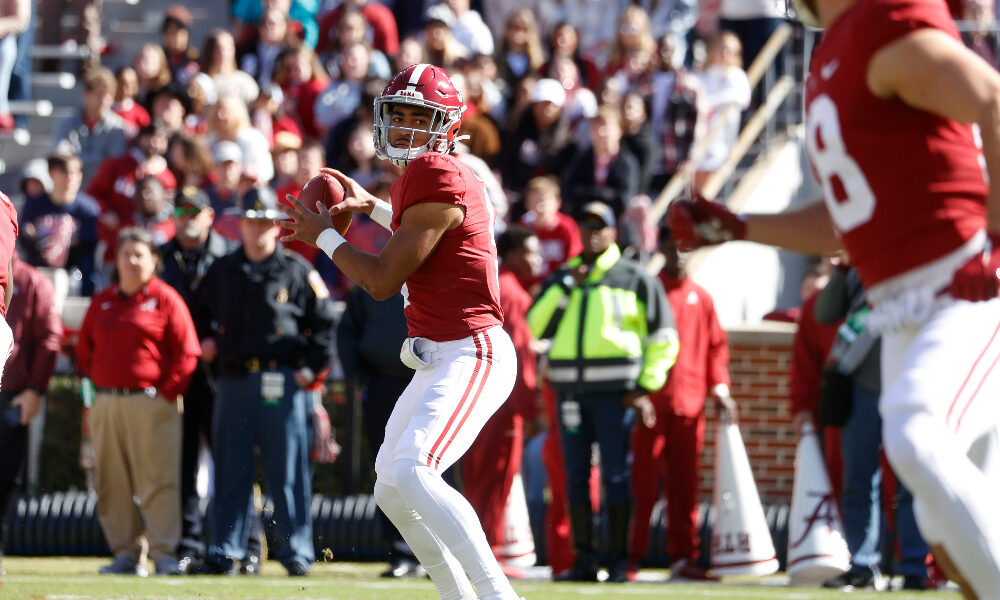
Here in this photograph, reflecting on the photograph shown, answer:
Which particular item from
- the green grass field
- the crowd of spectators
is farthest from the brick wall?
the green grass field

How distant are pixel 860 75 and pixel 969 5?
35.1ft

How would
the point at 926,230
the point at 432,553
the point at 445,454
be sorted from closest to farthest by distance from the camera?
the point at 926,230, the point at 445,454, the point at 432,553

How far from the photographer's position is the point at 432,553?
5.59 m

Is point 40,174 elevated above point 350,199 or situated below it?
above

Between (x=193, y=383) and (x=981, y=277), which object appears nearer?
(x=981, y=277)

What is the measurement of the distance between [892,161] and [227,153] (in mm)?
8532

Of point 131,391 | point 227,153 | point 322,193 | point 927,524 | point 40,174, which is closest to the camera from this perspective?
point 927,524

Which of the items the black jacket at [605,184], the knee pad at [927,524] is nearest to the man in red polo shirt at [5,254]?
the knee pad at [927,524]

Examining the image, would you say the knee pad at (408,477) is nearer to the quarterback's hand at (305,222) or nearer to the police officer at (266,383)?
the quarterback's hand at (305,222)

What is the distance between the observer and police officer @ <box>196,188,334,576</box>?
9.38 m

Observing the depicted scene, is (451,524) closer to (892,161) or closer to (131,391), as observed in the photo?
(892,161)

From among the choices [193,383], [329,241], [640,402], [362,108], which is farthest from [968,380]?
[362,108]

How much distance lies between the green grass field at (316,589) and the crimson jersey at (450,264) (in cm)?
240

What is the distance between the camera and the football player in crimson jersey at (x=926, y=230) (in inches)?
152
